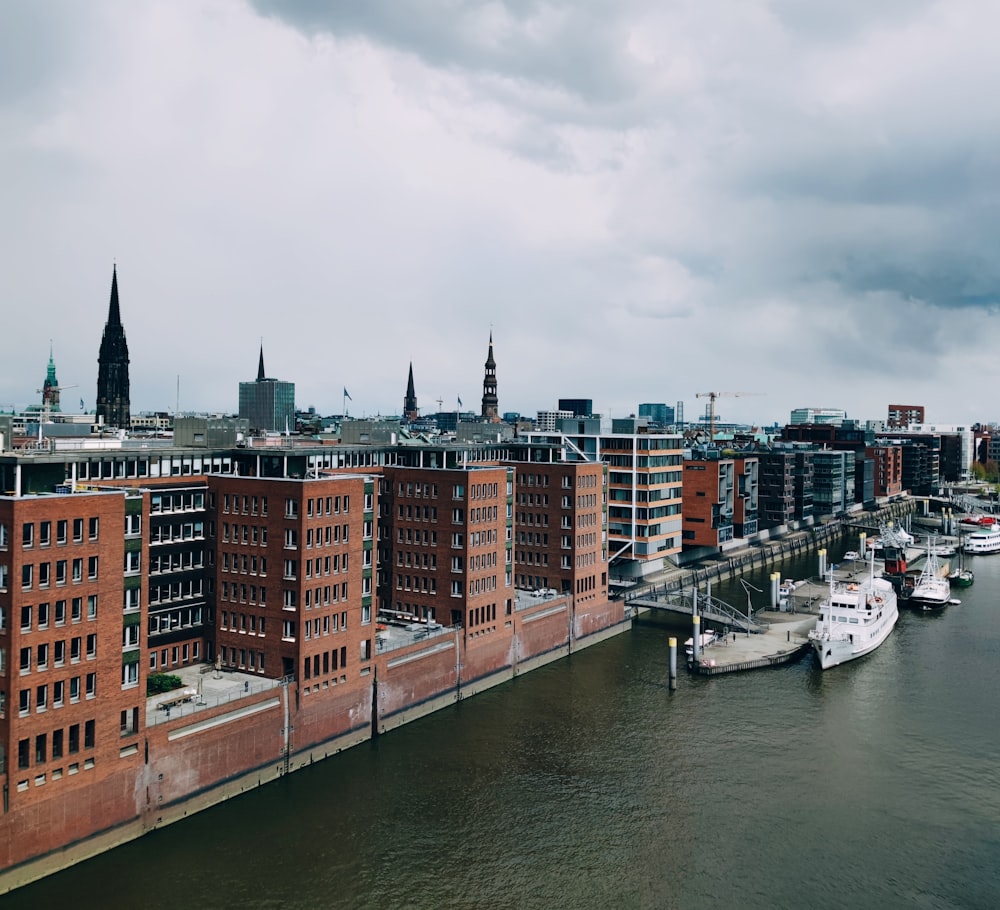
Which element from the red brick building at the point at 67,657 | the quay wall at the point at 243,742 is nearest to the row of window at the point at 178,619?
the quay wall at the point at 243,742

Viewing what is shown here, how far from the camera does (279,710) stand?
75812 millimetres

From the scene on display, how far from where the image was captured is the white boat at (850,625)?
111688mm

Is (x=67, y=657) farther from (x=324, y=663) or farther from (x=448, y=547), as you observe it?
(x=448, y=547)

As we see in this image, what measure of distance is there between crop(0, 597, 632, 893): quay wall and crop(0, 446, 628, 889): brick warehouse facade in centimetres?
15

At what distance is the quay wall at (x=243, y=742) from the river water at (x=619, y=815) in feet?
4.93

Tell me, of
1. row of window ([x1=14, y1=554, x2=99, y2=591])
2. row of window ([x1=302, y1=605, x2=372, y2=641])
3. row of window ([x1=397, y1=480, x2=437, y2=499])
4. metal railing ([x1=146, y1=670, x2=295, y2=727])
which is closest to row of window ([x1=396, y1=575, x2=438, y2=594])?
row of window ([x1=397, y1=480, x2=437, y2=499])

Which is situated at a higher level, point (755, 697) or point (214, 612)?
point (214, 612)

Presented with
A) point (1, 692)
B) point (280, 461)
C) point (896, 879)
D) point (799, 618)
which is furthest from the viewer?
point (799, 618)

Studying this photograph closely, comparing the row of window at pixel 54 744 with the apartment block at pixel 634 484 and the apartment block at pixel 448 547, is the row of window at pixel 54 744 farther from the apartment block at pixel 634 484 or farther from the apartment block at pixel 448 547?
the apartment block at pixel 634 484

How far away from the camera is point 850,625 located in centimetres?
11725

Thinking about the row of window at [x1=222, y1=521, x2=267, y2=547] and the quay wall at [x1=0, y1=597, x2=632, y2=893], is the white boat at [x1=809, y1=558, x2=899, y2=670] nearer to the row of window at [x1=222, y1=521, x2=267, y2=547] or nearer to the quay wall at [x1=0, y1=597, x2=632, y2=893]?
the quay wall at [x1=0, y1=597, x2=632, y2=893]

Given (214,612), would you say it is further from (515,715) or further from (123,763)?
(515,715)

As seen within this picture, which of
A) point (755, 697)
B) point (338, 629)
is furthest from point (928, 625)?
point (338, 629)

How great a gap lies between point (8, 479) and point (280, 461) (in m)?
25.9
